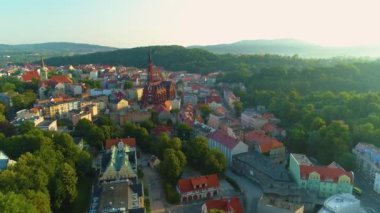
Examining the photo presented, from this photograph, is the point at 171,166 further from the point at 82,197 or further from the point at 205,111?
the point at 205,111

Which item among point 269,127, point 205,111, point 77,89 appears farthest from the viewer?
point 77,89

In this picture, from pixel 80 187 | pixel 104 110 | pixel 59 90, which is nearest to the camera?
pixel 80 187

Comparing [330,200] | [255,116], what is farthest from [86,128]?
[330,200]

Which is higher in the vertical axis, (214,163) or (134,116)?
(134,116)

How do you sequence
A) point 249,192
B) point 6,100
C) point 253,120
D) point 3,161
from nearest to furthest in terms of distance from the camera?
point 3,161 → point 249,192 → point 253,120 → point 6,100

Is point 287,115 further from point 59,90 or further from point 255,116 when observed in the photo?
point 59,90

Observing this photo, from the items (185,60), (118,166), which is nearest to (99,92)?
(118,166)

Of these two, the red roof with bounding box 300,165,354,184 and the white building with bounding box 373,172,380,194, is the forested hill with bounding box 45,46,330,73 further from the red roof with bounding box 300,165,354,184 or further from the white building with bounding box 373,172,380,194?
the red roof with bounding box 300,165,354,184
